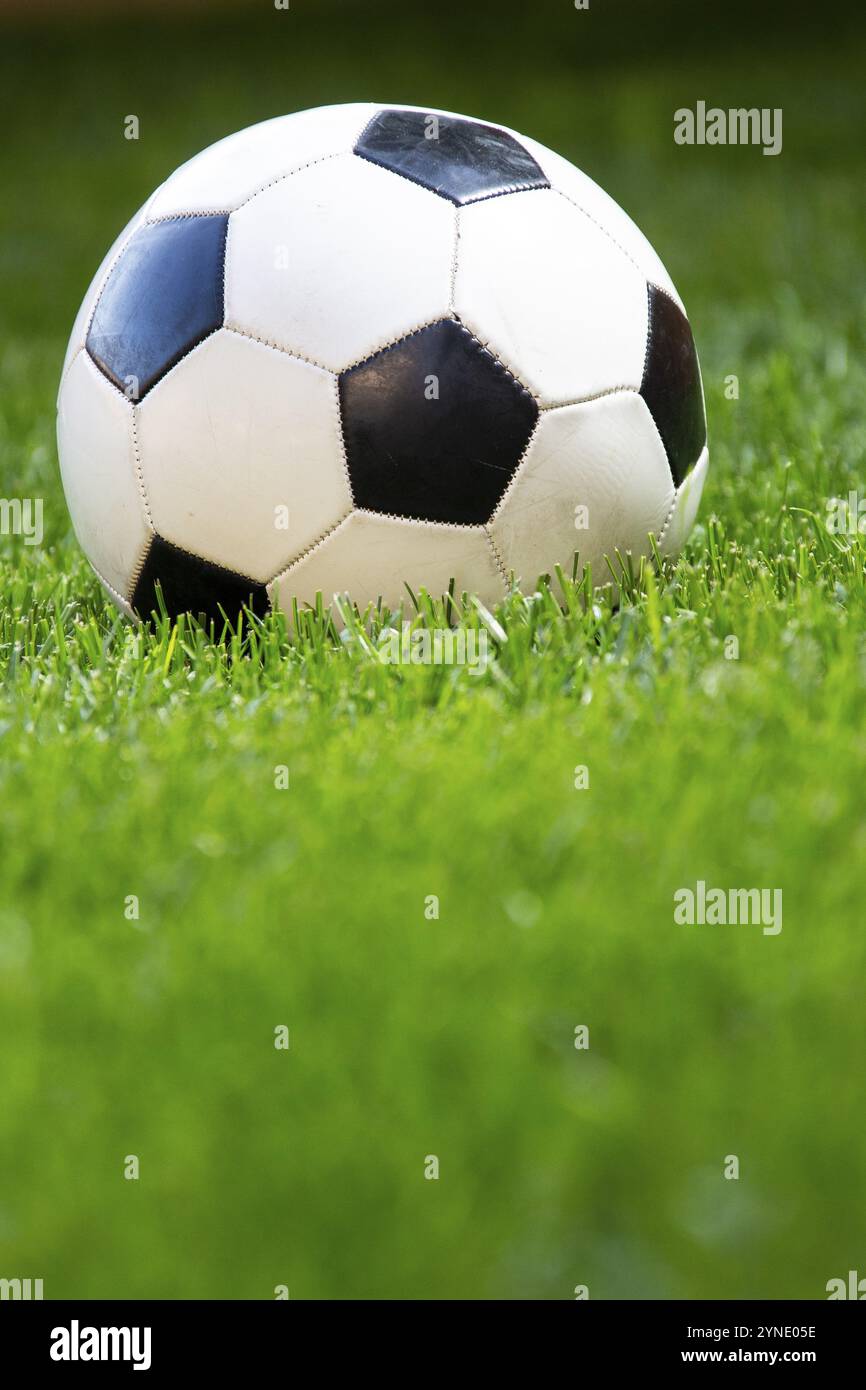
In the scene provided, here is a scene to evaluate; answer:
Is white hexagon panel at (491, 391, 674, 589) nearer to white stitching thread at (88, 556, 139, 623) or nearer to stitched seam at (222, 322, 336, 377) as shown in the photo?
stitched seam at (222, 322, 336, 377)

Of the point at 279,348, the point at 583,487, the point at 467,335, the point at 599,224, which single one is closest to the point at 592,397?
the point at 583,487

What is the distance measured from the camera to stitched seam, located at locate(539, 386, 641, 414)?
10.4 feet

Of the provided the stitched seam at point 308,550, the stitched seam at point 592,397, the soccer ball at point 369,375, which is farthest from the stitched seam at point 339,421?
the stitched seam at point 592,397

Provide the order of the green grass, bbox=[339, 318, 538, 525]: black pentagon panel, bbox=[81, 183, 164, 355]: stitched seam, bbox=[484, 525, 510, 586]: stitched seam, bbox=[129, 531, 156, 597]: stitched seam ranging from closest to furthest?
1. the green grass
2. bbox=[339, 318, 538, 525]: black pentagon panel
3. bbox=[484, 525, 510, 586]: stitched seam
4. bbox=[129, 531, 156, 597]: stitched seam
5. bbox=[81, 183, 164, 355]: stitched seam

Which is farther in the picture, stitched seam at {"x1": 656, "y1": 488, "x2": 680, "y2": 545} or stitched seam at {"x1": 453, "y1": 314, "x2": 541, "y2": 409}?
stitched seam at {"x1": 656, "y1": 488, "x2": 680, "y2": 545}

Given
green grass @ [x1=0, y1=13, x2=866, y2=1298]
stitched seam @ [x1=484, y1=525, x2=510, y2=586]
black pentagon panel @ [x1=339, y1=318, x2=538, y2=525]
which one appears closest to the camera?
green grass @ [x1=0, y1=13, x2=866, y2=1298]

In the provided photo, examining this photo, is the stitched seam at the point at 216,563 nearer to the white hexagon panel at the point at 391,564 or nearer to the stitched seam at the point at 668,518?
the white hexagon panel at the point at 391,564

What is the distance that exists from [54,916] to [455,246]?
1.64 metres

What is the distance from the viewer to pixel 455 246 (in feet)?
10.3

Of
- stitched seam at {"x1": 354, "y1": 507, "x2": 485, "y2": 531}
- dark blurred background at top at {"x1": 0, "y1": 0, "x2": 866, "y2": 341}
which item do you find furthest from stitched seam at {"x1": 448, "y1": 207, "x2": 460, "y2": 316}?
dark blurred background at top at {"x1": 0, "y1": 0, "x2": 866, "y2": 341}

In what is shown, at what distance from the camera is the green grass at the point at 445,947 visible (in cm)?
168

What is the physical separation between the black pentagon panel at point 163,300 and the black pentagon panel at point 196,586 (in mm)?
345

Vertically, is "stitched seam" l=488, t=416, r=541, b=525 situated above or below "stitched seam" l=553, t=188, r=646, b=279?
below
